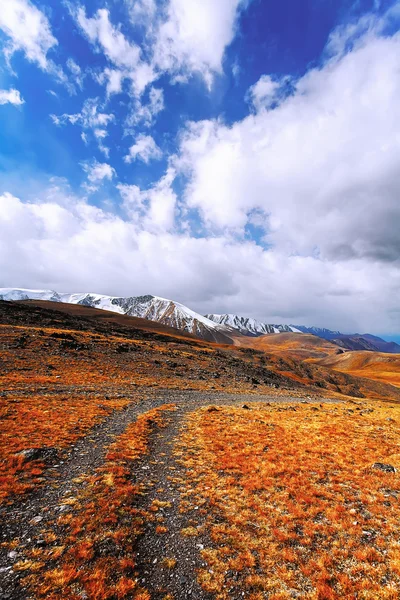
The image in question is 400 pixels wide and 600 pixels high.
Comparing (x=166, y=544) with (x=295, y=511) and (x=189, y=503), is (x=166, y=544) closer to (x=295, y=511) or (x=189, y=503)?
A: (x=189, y=503)

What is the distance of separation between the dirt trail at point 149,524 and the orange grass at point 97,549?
447 millimetres

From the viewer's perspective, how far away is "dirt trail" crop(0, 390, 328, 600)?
25.0ft

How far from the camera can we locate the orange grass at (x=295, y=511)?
8008 mm

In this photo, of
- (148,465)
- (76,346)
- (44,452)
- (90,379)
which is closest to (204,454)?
(148,465)

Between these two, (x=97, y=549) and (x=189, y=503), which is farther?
(x=189, y=503)

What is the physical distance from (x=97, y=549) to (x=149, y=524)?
7.37 ft

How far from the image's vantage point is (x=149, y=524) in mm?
10320

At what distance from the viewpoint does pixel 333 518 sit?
36.9ft

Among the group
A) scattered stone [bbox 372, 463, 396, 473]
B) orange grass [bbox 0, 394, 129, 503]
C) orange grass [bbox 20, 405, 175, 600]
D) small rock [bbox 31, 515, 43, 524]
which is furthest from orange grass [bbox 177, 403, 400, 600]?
orange grass [bbox 0, 394, 129, 503]

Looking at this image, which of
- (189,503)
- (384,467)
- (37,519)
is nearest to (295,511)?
(189,503)

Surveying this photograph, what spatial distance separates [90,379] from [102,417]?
19900 mm

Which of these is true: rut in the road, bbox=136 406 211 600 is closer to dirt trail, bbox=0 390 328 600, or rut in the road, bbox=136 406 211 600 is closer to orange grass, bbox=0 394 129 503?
dirt trail, bbox=0 390 328 600

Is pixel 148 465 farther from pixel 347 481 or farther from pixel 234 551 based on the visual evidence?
pixel 347 481

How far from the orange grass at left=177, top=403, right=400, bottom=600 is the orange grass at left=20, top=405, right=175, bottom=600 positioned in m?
2.47
